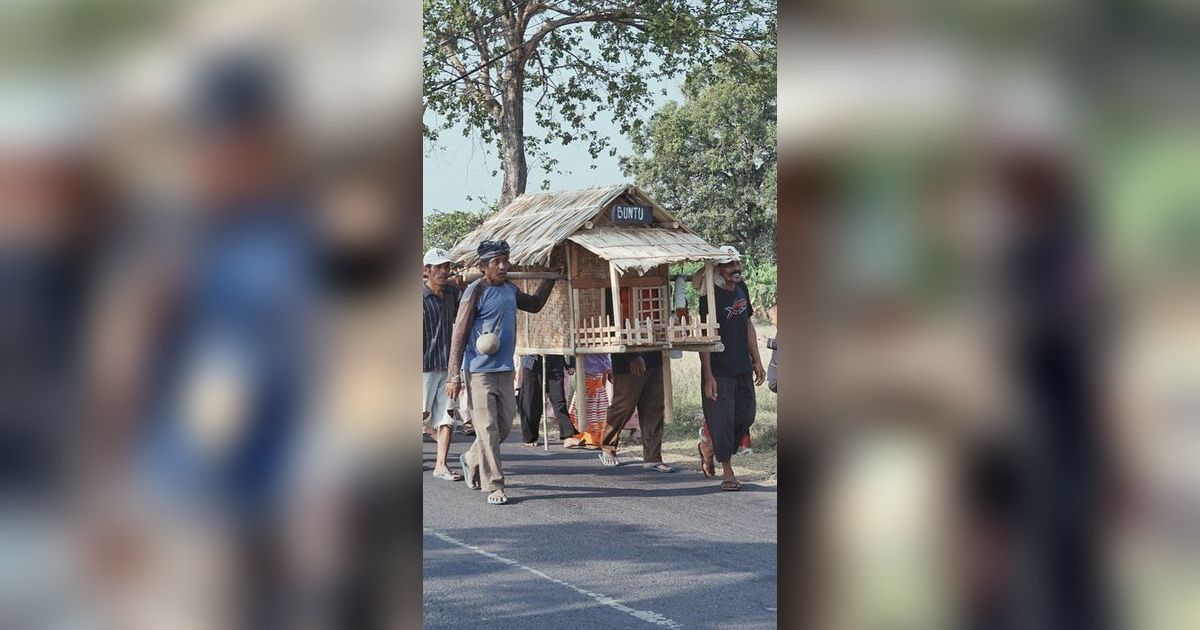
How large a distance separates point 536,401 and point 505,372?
14.2ft

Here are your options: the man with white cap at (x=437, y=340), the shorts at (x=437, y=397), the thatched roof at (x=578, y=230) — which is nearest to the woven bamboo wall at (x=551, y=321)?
the thatched roof at (x=578, y=230)

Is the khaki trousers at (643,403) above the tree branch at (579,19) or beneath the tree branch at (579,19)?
beneath

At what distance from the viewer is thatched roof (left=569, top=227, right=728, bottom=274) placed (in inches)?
452

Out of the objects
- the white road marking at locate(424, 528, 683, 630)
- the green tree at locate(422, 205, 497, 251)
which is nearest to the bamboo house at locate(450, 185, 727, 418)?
the white road marking at locate(424, 528, 683, 630)

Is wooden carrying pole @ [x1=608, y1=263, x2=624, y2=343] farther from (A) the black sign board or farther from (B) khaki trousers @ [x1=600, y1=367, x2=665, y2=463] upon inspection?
(A) the black sign board

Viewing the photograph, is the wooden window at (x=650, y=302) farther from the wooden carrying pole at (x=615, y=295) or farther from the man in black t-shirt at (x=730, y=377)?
the man in black t-shirt at (x=730, y=377)

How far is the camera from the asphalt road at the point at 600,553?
21.1 feet

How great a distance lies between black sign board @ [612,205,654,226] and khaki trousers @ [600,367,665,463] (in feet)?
4.82

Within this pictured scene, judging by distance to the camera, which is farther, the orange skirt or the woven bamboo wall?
the orange skirt
